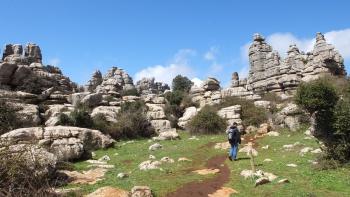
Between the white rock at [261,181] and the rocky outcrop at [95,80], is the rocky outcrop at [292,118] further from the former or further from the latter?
the rocky outcrop at [95,80]

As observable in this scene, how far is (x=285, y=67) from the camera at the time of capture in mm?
73875

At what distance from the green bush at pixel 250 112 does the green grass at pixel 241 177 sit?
55.7 ft

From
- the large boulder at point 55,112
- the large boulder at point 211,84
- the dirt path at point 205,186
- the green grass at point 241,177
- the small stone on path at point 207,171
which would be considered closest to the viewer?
the dirt path at point 205,186

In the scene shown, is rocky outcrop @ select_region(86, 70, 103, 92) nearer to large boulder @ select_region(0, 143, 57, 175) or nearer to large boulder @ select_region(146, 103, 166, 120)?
large boulder @ select_region(146, 103, 166, 120)

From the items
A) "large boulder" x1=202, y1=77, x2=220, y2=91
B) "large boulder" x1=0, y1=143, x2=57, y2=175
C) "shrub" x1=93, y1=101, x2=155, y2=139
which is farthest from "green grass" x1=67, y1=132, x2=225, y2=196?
"large boulder" x1=202, y1=77, x2=220, y2=91

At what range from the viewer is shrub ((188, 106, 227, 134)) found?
47203 millimetres

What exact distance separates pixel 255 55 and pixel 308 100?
5821 cm

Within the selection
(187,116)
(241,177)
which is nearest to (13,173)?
(241,177)

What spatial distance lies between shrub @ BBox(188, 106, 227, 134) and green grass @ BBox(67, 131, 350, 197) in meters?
14.4

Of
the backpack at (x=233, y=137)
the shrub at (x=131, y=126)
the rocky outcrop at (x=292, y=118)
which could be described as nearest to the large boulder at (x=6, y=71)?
the shrub at (x=131, y=126)

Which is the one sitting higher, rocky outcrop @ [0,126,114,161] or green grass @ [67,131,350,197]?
rocky outcrop @ [0,126,114,161]

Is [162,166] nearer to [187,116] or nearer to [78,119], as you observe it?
[78,119]

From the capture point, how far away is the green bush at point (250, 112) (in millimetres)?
49719

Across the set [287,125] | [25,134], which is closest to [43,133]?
[25,134]
